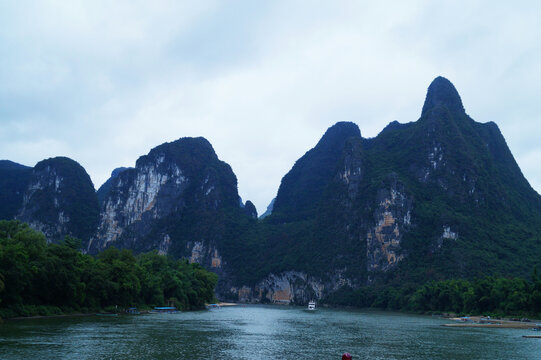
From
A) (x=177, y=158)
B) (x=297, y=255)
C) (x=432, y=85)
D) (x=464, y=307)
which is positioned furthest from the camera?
(x=177, y=158)

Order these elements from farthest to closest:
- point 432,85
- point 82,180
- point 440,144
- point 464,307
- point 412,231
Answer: point 82,180 < point 432,85 < point 440,144 < point 412,231 < point 464,307

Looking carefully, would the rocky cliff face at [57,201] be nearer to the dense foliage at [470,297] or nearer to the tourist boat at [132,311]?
the dense foliage at [470,297]

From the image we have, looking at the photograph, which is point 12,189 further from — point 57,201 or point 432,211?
point 432,211

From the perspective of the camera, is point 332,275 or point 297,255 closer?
point 332,275

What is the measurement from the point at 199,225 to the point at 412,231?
72091 millimetres

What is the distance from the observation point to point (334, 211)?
144 m

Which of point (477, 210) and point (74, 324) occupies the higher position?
point (477, 210)

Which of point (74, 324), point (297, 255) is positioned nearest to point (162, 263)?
point (74, 324)

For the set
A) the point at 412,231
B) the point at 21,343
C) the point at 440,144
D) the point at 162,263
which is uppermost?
the point at 440,144

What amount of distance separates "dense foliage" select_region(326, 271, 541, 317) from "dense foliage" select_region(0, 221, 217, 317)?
40376 mm

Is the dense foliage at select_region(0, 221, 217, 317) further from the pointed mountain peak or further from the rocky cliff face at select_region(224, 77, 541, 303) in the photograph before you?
the pointed mountain peak

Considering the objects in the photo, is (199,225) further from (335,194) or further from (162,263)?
(162,263)

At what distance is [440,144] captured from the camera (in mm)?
127938

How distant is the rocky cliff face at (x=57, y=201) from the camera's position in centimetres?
16488
